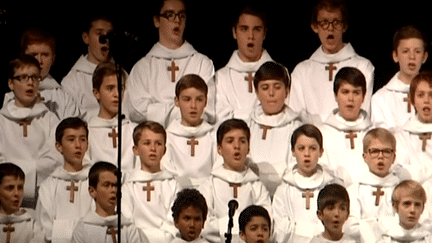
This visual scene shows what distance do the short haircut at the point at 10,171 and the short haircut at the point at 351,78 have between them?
2.30 m

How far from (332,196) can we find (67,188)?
187cm

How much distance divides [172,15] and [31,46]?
1.07 metres

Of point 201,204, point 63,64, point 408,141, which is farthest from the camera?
point 63,64

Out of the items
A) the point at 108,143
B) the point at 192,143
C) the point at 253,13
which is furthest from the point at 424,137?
the point at 108,143

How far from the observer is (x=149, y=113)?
27.3ft

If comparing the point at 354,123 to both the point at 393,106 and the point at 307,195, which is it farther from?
the point at 307,195

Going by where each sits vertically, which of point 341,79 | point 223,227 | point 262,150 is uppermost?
point 341,79

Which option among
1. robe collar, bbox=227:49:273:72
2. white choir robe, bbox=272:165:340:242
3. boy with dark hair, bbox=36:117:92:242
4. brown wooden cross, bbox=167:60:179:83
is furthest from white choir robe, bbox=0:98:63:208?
white choir robe, bbox=272:165:340:242

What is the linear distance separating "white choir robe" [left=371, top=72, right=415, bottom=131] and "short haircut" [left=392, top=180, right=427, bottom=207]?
0.61 metres

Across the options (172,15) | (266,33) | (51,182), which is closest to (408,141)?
(266,33)

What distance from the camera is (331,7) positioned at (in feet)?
27.6

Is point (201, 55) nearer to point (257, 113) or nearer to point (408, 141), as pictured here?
point (257, 113)

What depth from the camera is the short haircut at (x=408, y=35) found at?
8234 mm

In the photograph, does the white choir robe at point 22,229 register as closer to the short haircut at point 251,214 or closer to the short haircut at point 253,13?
the short haircut at point 251,214
